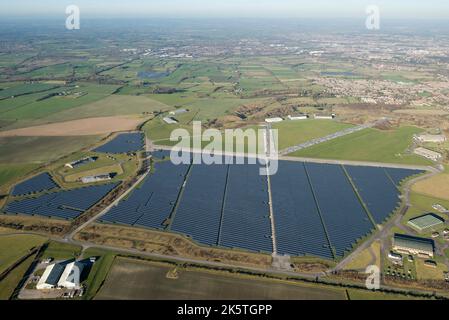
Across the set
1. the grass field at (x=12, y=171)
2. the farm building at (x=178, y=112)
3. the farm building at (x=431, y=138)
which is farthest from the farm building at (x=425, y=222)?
the farm building at (x=178, y=112)

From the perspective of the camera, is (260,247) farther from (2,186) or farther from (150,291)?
(2,186)

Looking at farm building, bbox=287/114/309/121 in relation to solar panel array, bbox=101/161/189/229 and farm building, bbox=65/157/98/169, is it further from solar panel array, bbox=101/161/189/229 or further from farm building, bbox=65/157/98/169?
farm building, bbox=65/157/98/169

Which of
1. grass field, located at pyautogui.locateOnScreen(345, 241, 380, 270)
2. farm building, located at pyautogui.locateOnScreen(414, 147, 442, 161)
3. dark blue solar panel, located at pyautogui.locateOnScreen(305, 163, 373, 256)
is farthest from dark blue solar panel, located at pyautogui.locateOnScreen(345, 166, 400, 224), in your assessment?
farm building, located at pyautogui.locateOnScreen(414, 147, 442, 161)

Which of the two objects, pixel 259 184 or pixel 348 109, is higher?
pixel 348 109

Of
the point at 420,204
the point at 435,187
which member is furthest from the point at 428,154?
the point at 420,204

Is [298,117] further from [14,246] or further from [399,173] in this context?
[14,246]

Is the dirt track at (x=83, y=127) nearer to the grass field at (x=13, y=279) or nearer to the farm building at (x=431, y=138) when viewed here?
the grass field at (x=13, y=279)

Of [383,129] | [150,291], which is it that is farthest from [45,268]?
[383,129]
